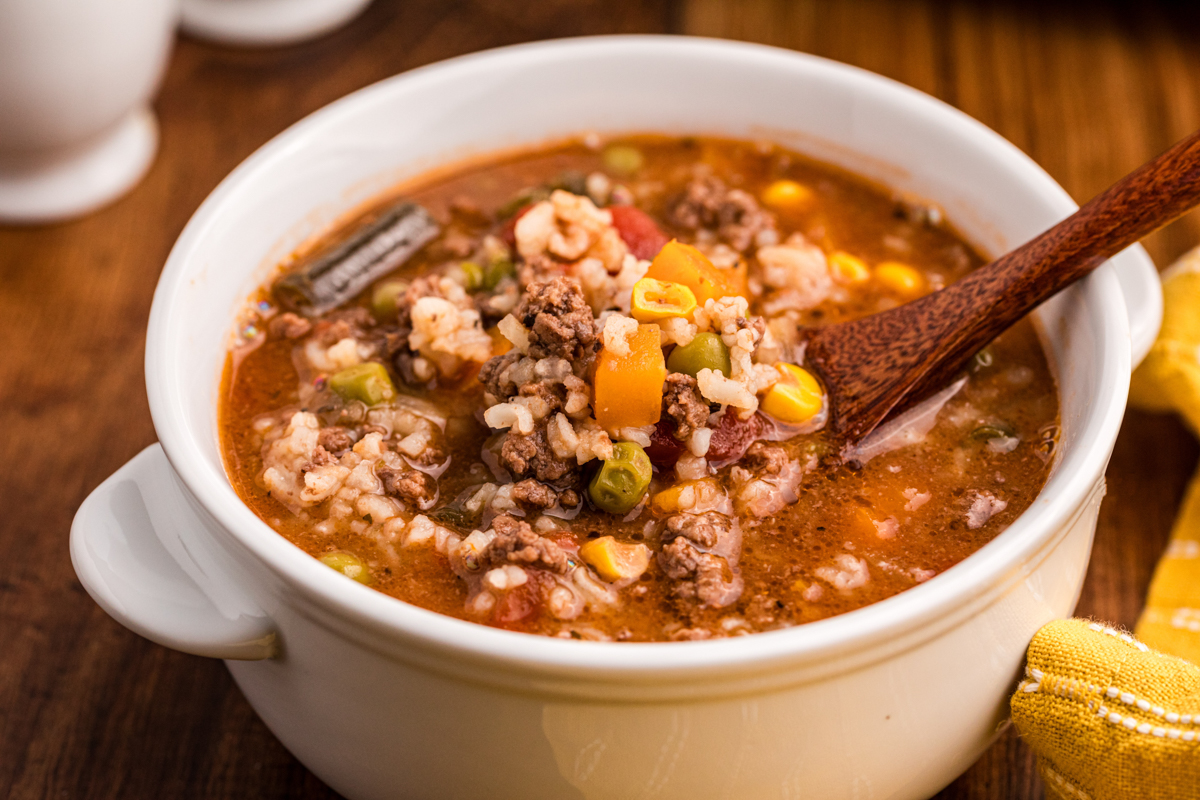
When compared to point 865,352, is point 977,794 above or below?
below

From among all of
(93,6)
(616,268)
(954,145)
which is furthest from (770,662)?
(93,6)

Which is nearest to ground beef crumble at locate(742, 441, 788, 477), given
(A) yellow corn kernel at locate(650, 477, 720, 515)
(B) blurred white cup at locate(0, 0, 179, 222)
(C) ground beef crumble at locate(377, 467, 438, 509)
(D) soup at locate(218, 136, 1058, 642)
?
(D) soup at locate(218, 136, 1058, 642)

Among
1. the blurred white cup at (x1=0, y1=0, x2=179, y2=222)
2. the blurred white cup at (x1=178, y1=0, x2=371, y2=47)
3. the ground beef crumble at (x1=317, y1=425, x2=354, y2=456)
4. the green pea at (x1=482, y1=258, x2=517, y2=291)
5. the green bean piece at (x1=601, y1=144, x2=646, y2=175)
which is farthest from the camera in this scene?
the blurred white cup at (x1=178, y1=0, x2=371, y2=47)

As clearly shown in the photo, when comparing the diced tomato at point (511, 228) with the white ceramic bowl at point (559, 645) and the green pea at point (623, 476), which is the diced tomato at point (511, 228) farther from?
the green pea at point (623, 476)

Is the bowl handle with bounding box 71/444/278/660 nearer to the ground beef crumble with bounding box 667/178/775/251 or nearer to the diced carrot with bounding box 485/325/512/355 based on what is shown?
the diced carrot with bounding box 485/325/512/355

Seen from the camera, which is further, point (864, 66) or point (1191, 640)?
point (864, 66)

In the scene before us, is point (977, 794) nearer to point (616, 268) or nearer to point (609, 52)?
point (616, 268)

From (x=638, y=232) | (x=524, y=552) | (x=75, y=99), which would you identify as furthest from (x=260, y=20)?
(x=524, y=552)

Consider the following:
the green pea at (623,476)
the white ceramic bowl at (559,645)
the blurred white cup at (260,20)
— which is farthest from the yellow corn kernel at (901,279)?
the blurred white cup at (260,20)
